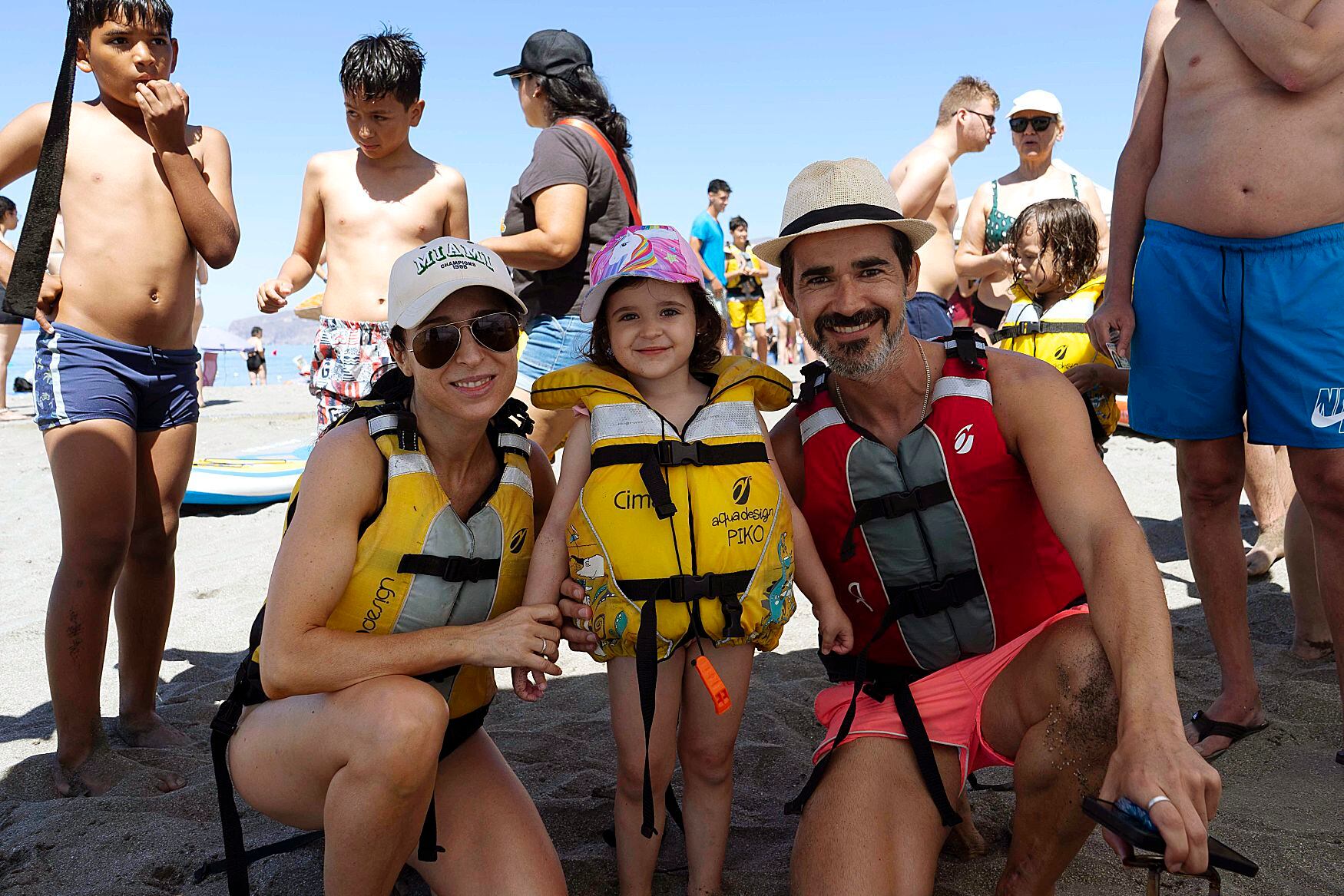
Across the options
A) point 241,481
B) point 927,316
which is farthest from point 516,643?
point 241,481

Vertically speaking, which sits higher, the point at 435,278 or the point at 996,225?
the point at 996,225

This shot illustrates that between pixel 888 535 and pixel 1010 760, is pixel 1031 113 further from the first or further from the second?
pixel 1010 760

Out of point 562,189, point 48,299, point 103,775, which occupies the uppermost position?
point 562,189

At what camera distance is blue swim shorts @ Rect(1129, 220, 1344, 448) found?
2.95 meters

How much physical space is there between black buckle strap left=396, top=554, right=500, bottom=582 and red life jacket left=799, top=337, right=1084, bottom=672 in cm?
94

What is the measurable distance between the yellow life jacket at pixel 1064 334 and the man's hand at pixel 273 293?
10.0 feet

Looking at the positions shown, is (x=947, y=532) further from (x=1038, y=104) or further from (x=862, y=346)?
(x=1038, y=104)

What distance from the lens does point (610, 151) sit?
4.19 meters

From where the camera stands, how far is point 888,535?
104 inches

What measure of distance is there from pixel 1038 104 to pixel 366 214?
379 centimetres

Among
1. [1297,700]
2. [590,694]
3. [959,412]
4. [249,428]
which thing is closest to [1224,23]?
[959,412]

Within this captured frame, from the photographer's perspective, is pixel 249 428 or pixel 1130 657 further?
pixel 249 428

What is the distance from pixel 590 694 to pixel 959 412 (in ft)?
6.79

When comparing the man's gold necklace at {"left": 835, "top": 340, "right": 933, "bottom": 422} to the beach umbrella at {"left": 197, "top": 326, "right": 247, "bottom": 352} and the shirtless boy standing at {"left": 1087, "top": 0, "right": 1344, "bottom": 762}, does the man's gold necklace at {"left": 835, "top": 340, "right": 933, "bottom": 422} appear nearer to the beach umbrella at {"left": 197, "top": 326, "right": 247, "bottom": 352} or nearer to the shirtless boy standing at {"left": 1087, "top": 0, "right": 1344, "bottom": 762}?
the shirtless boy standing at {"left": 1087, "top": 0, "right": 1344, "bottom": 762}
